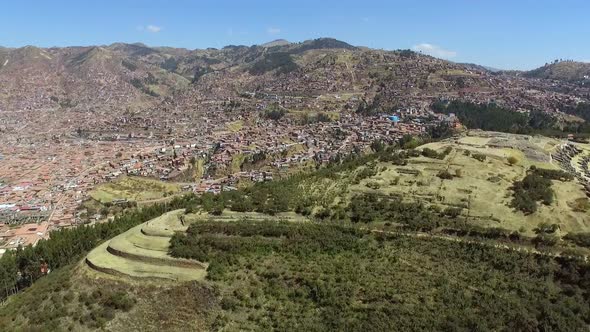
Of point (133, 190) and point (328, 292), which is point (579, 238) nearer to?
point (328, 292)

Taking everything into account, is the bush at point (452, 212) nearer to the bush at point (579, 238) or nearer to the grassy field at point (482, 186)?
the grassy field at point (482, 186)

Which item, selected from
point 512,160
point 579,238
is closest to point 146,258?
point 579,238

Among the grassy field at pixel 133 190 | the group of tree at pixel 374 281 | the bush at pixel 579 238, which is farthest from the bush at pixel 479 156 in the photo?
the grassy field at pixel 133 190

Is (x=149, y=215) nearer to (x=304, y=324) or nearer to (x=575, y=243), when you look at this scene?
(x=304, y=324)

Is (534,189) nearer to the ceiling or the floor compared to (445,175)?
nearer to the floor

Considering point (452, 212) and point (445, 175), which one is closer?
point (452, 212)

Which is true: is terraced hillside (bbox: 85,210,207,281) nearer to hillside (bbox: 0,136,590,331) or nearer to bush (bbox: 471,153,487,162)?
hillside (bbox: 0,136,590,331)

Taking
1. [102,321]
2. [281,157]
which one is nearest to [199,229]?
[102,321]
